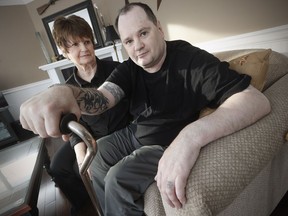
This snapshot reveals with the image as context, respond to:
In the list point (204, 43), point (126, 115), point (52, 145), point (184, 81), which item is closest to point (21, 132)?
point (52, 145)

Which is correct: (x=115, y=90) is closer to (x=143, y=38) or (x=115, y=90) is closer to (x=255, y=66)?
(x=143, y=38)

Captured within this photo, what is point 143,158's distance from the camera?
32.3 inches

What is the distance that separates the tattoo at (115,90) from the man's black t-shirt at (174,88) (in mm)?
22

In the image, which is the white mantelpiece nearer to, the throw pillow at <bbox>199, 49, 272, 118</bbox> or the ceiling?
the ceiling

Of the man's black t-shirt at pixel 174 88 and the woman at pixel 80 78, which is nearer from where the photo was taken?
the man's black t-shirt at pixel 174 88

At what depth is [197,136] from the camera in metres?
0.60

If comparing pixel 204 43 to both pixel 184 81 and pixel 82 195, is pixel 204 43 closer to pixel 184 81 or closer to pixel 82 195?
pixel 184 81

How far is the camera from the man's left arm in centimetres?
53

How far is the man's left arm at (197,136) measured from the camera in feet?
1.75

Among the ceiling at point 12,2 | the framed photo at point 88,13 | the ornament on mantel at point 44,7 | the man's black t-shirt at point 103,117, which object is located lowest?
the man's black t-shirt at point 103,117

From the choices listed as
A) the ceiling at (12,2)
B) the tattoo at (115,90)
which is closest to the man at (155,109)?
the tattoo at (115,90)

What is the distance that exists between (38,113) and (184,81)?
59 centimetres

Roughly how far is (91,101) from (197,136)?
0.48 metres

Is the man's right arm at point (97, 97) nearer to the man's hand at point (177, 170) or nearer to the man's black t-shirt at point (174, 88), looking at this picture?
the man's black t-shirt at point (174, 88)
